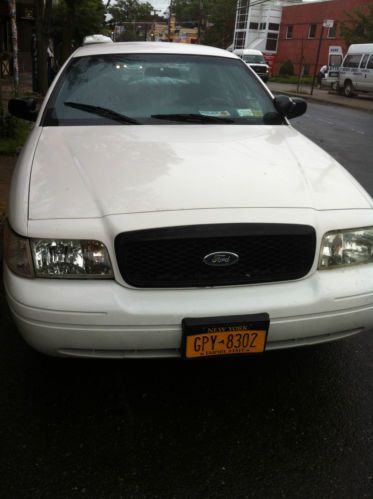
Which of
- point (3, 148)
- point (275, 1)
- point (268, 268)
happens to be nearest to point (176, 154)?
point (268, 268)

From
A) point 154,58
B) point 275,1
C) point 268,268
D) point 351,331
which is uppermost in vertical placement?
point 275,1

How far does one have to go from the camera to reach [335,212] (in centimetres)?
229

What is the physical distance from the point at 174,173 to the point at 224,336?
85 cm

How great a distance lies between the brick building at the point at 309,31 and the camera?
42.5 m

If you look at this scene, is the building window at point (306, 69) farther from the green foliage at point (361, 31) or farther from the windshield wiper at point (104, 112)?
the windshield wiper at point (104, 112)

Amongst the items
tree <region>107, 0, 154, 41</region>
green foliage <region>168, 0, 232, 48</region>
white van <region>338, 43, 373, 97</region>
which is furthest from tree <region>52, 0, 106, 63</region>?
green foliage <region>168, 0, 232, 48</region>

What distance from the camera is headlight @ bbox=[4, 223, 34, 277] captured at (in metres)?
2.13

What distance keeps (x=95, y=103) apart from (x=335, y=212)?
6.32 ft

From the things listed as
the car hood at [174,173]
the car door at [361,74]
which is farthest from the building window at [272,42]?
the car hood at [174,173]

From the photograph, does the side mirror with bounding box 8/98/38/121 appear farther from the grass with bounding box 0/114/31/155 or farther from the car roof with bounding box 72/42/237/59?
the grass with bounding box 0/114/31/155

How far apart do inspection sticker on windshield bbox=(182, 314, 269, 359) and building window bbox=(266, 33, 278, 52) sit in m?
58.4

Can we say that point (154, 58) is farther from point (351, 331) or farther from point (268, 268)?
point (351, 331)

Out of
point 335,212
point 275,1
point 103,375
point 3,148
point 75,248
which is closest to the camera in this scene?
point 75,248

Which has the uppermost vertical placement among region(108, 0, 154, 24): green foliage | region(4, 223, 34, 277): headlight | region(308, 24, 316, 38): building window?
region(108, 0, 154, 24): green foliage
